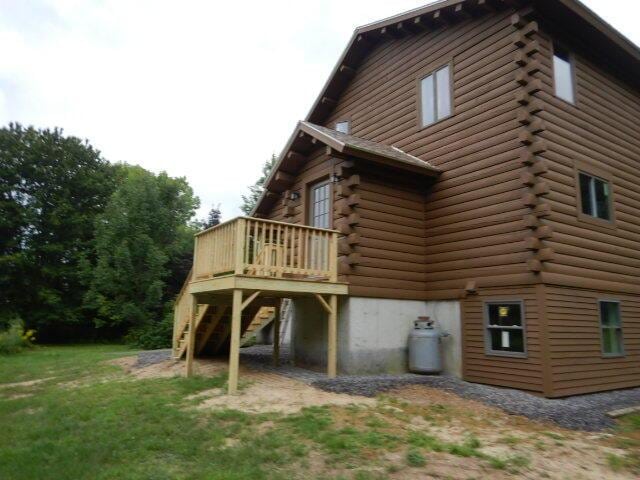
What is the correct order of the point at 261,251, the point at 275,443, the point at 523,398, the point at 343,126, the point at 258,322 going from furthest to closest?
the point at 343,126 < the point at 258,322 < the point at 261,251 < the point at 523,398 < the point at 275,443

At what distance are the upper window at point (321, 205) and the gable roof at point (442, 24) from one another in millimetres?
4462

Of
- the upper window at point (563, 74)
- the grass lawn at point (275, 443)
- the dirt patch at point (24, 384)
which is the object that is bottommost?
the dirt patch at point (24, 384)

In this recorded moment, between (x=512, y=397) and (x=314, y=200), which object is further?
(x=314, y=200)

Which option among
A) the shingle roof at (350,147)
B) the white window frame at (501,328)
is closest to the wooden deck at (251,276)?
the shingle roof at (350,147)

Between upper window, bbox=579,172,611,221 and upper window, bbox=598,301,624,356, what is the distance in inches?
76.3

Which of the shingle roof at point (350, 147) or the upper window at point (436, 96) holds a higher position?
the upper window at point (436, 96)

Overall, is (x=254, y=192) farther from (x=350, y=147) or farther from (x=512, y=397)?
(x=512, y=397)

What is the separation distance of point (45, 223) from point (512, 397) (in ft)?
82.2

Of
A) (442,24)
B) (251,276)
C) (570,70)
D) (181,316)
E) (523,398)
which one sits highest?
(442,24)

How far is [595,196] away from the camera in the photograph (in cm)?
1027

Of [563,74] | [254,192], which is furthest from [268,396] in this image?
[254,192]

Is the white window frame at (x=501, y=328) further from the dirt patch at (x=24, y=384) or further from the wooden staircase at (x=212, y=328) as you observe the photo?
the dirt patch at (x=24, y=384)

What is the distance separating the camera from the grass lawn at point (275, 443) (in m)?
4.82

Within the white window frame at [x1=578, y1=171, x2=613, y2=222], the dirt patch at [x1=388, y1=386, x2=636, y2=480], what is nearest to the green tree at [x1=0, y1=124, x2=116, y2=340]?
the dirt patch at [x1=388, y1=386, x2=636, y2=480]
